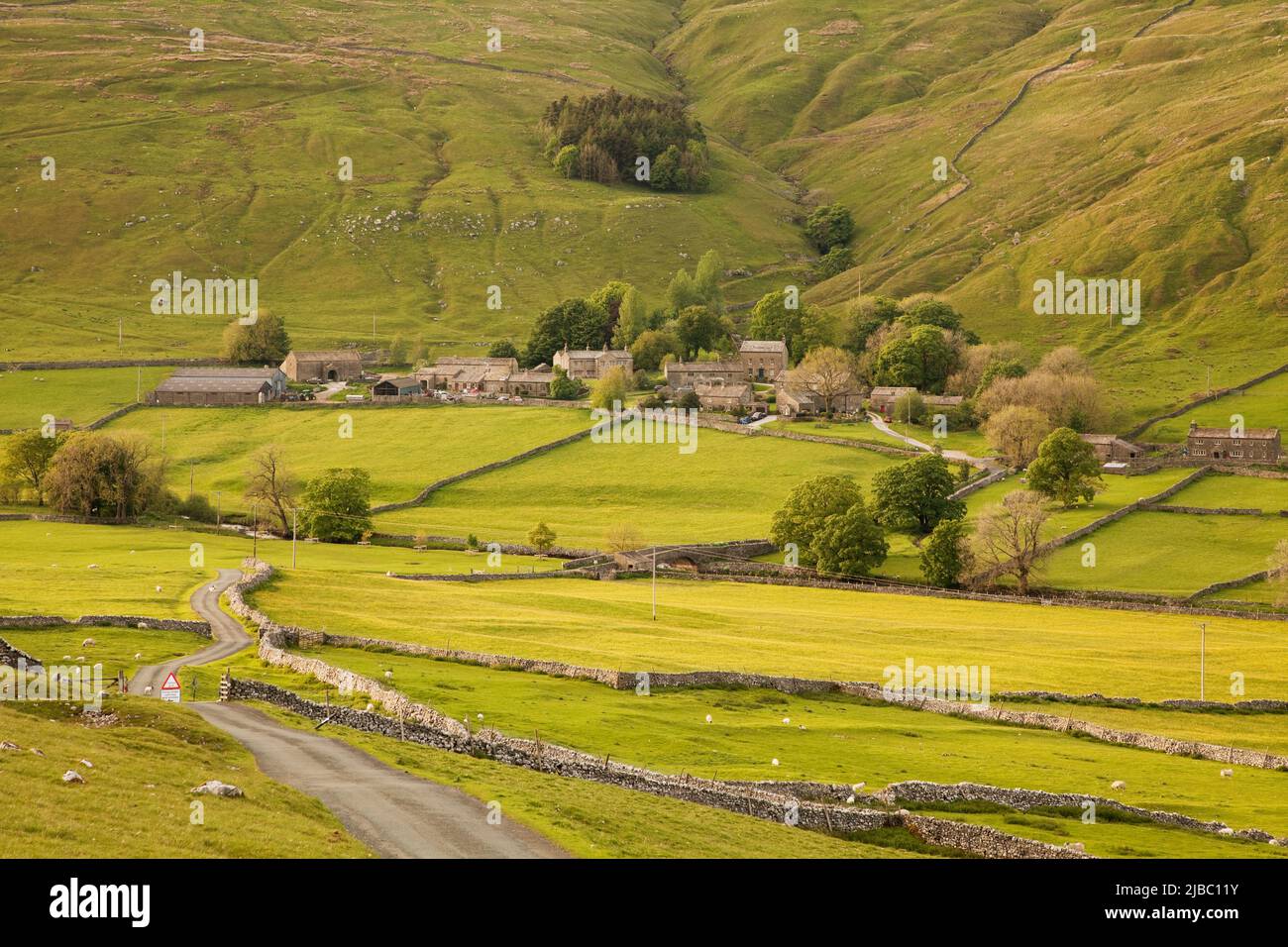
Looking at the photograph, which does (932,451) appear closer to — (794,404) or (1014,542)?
(794,404)

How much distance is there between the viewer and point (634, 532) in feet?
361

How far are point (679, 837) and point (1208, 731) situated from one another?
35370 millimetres

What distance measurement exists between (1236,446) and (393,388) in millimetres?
90925

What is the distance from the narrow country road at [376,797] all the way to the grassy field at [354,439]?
8583cm

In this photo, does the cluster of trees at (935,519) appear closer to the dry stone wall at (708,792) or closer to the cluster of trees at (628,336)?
the dry stone wall at (708,792)

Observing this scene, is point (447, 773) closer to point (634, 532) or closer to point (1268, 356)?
point (634, 532)

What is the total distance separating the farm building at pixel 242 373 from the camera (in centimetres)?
16525

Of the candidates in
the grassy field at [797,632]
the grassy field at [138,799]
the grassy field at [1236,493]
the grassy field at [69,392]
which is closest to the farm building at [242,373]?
the grassy field at [69,392]

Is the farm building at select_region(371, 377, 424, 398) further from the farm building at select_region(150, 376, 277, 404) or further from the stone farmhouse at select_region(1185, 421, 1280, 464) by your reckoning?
the stone farmhouse at select_region(1185, 421, 1280, 464)

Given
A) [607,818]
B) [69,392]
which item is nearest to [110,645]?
[607,818]

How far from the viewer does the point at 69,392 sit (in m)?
159
